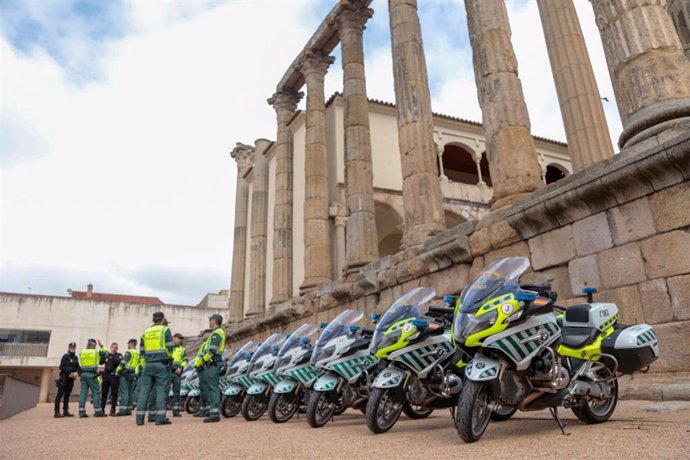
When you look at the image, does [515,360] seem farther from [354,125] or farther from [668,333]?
[354,125]

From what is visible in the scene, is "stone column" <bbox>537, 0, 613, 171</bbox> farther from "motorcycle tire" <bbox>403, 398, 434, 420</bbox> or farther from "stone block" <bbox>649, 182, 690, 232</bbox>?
"motorcycle tire" <bbox>403, 398, 434, 420</bbox>

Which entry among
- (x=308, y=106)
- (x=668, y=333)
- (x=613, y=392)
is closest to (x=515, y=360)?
(x=613, y=392)

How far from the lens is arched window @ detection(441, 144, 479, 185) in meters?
24.2

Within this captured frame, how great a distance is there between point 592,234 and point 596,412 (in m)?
2.62

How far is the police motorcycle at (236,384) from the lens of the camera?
341 inches

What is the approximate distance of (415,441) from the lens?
13.7 ft

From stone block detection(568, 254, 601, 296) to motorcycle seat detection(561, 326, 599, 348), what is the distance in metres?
1.97

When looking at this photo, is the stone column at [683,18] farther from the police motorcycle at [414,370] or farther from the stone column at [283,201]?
the stone column at [283,201]

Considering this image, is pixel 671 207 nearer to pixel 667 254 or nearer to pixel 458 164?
pixel 667 254

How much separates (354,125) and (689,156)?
979cm

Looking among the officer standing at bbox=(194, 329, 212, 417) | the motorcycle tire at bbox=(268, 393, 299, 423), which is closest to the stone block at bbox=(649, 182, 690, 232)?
the motorcycle tire at bbox=(268, 393, 299, 423)

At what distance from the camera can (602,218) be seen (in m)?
6.11

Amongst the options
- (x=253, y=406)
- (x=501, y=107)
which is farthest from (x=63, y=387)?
(x=501, y=107)

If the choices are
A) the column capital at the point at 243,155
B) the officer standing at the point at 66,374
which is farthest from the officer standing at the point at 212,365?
the column capital at the point at 243,155
